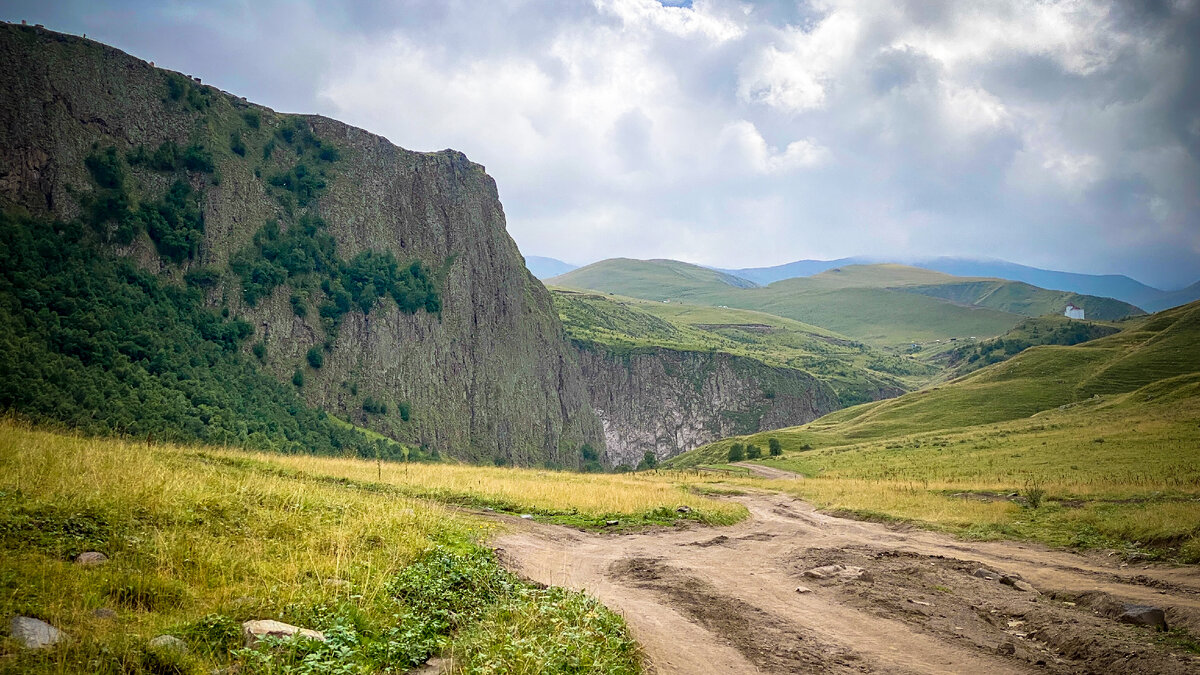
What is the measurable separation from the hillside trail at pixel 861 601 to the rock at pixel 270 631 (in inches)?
167

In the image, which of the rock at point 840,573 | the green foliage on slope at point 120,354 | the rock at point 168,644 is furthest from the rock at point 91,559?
the green foliage on slope at point 120,354

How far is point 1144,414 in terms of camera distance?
5631 centimetres

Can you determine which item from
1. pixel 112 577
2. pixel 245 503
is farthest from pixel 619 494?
pixel 112 577

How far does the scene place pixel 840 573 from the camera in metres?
14.5

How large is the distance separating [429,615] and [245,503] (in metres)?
5.76

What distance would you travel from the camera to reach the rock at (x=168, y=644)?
6339 mm

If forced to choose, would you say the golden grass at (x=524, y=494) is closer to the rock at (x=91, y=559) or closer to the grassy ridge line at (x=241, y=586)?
the grassy ridge line at (x=241, y=586)

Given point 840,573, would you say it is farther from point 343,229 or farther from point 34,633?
point 343,229

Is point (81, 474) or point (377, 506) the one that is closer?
point (81, 474)

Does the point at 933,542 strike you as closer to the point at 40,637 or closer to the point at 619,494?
the point at 619,494

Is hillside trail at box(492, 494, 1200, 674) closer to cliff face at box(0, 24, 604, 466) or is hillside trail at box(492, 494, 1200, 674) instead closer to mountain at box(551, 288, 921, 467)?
cliff face at box(0, 24, 604, 466)

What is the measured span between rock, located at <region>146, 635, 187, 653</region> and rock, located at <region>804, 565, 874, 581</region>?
12.3m

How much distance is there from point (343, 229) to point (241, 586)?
9216 cm

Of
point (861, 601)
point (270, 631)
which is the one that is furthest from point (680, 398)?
point (270, 631)
